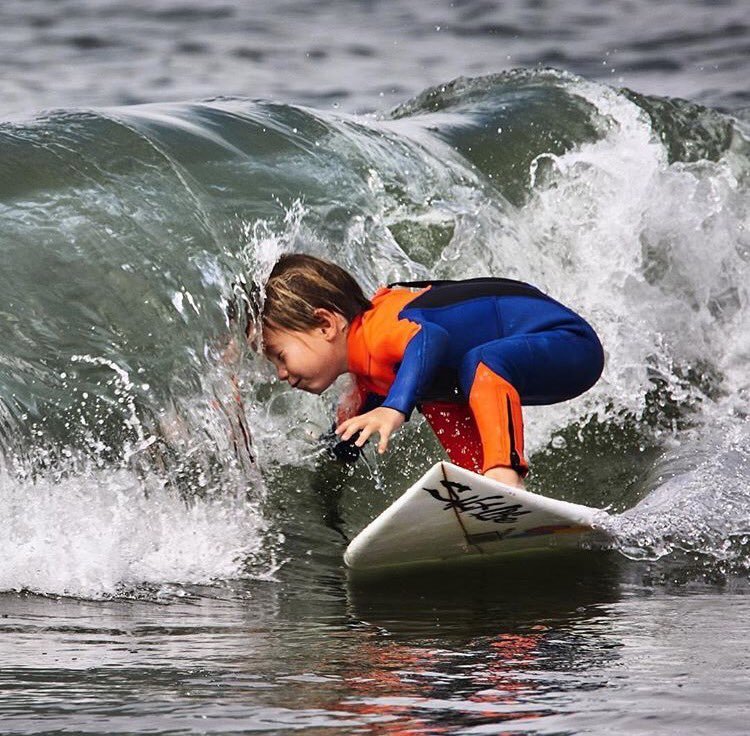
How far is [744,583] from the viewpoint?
4.21 meters

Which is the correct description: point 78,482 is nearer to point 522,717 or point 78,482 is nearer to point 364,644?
point 364,644

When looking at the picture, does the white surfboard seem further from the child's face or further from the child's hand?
the child's face

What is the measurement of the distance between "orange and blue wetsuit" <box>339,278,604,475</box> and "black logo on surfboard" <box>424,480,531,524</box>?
200 mm

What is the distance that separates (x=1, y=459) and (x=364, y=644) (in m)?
1.90

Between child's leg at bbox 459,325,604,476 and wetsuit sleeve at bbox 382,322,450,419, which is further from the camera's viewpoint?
child's leg at bbox 459,325,604,476

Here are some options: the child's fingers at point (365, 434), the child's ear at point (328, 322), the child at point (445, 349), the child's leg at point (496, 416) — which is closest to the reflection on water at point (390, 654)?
the child's leg at point (496, 416)

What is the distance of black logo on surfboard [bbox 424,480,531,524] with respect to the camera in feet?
13.9

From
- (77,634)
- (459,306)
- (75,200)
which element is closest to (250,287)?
(459,306)

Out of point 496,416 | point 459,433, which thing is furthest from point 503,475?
point 459,433

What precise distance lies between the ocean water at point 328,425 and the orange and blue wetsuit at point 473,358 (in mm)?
512

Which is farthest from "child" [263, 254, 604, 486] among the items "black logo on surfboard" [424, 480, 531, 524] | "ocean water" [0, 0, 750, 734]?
"ocean water" [0, 0, 750, 734]

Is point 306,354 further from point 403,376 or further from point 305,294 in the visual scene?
point 403,376

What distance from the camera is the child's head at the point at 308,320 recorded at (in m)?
4.65

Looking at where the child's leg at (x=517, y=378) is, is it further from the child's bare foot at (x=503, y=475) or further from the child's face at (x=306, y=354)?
the child's face at (x=306, y=354)
